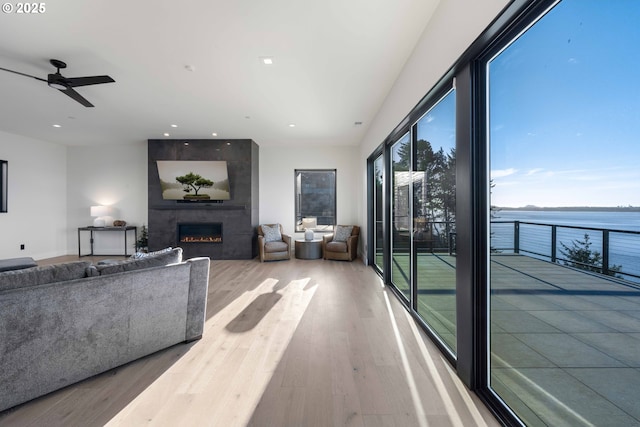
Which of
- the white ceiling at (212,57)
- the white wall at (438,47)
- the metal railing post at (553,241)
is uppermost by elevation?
the white ceiling at (212,57)

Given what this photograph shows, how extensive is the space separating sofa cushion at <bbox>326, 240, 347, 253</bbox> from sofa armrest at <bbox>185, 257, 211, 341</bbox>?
13.5ft

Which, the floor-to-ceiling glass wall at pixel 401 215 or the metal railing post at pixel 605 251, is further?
the floor-to-ceiling glass wall at pixel 401 215

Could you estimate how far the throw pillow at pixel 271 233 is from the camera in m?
6.75

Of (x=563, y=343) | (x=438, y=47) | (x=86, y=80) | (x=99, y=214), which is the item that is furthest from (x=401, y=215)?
(x=99, y=214)

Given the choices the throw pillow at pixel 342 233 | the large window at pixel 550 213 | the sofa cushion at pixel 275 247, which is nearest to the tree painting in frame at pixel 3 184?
the sofa cushion at pixel 275 247

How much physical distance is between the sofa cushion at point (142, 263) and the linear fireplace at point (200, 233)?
4.33 meters

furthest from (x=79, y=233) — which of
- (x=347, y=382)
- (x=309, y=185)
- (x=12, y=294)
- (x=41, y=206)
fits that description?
(x=347, y=382)

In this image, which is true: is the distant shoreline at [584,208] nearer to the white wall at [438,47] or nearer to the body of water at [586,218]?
the body of water at [586,218]

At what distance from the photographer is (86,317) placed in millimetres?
1904

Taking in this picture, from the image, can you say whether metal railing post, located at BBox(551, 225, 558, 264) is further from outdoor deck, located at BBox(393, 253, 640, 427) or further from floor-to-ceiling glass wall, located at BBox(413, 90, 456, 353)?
floor-to-ceiling glass wall, located at BBox(413, 90, 456, 353)

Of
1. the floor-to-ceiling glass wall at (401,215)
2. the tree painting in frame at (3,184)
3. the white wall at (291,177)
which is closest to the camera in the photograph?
the floor-to-ceiling glass wall at (401,215)

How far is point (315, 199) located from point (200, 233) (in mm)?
3071

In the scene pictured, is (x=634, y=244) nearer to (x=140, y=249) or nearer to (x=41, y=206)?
(x=140, y=249)

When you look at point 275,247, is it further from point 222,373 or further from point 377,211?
point 222,373
